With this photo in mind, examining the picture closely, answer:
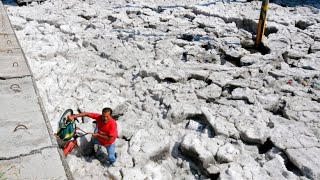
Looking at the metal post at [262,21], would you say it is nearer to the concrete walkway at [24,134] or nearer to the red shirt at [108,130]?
the red shirt at [108,130]

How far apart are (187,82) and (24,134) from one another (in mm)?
3085

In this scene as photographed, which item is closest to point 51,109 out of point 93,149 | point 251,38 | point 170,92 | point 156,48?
point 93,149

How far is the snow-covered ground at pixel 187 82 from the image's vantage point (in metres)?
4.15

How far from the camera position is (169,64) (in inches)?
259

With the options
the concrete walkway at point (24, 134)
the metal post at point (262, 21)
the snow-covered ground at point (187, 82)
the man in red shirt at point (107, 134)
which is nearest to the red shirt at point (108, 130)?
the man in red shirt at point (107, 134)

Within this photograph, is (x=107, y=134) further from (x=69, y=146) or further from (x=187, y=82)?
(x=187, y=82)

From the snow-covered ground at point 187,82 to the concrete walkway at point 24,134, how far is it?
1.29ft

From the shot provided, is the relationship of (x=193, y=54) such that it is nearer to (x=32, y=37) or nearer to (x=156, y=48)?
(x=156, y=48)

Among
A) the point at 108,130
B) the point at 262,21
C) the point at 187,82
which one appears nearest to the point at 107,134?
the point at 108,130

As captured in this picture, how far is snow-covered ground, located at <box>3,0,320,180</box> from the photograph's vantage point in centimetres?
415

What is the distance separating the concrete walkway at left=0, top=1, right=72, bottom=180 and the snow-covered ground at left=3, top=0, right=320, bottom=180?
0.39m

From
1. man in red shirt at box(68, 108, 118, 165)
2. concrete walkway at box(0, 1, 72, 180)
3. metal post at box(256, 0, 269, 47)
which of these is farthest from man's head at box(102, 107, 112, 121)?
metal post at box(256, 0, 269, 47)

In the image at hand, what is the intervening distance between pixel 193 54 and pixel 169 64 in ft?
2.40

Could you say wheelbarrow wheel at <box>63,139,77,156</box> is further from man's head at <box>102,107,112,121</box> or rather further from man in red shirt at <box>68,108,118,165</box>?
man's head at <box>102,107,112,121</box>
